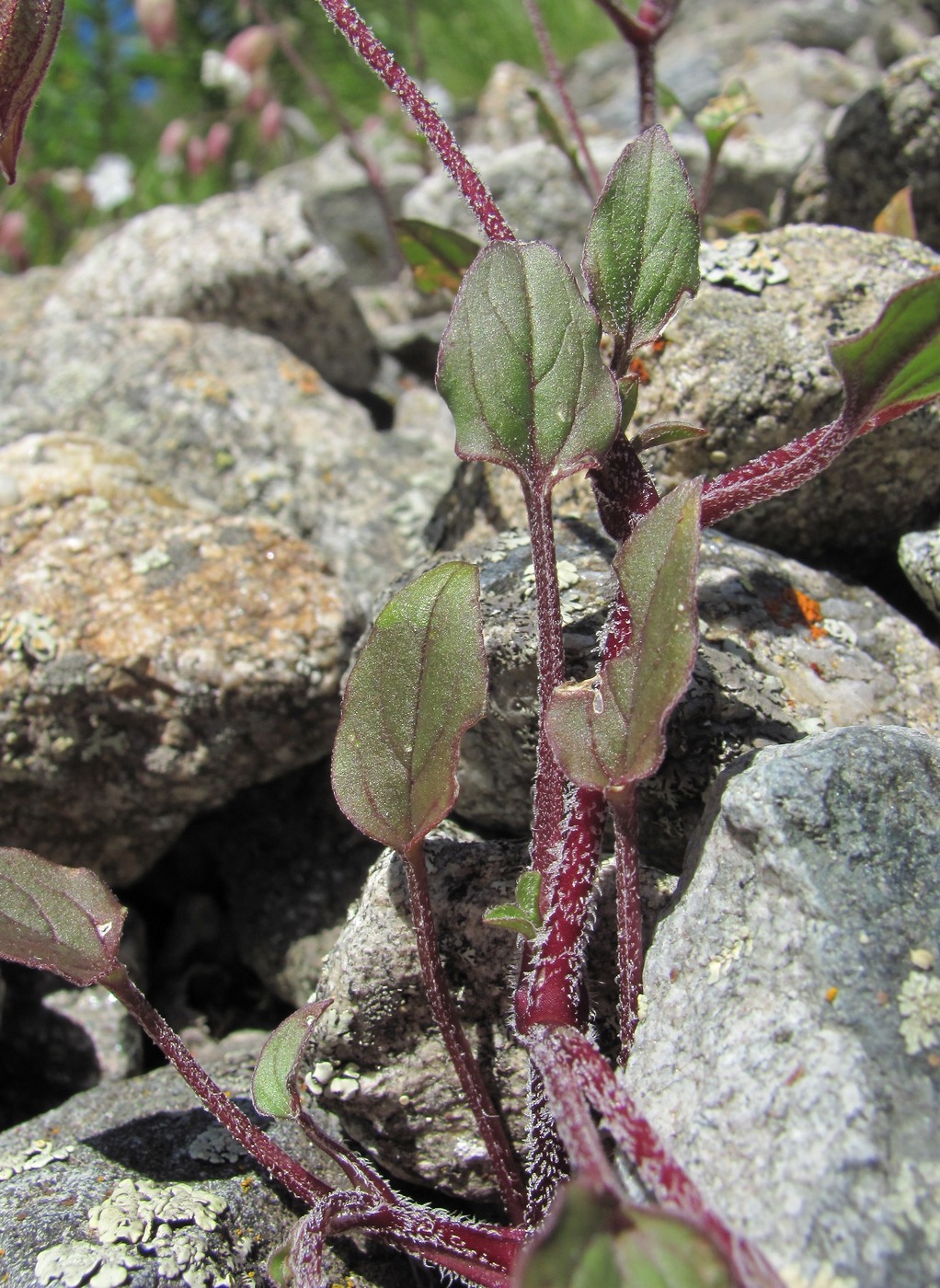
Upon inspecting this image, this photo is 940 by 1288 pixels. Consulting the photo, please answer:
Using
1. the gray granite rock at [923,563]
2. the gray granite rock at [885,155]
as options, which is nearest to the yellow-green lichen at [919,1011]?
the gray granite rock at [923,563]

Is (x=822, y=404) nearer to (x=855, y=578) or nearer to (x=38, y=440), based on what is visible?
(x=855, y=578)

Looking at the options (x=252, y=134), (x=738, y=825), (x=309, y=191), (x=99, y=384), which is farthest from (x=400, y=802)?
(x=252, y=134)

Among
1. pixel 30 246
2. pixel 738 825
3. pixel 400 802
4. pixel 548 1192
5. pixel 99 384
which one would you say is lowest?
pixel 548 1192

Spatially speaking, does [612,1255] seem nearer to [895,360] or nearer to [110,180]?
[895,360]

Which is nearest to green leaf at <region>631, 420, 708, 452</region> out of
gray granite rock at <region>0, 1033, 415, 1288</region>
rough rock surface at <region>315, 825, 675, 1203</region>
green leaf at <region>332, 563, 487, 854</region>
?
green leaf at <region>332, 563, 487, 854</region>

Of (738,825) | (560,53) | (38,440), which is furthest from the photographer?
(560,53)

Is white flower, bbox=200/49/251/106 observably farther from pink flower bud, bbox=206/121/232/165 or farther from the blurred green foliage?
pink flower bud, bbox=206/121/232/165

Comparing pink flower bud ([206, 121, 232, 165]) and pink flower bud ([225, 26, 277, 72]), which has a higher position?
pink flower bud ([225, 26, 277, 72])
